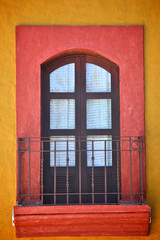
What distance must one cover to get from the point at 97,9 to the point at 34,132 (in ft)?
7.17

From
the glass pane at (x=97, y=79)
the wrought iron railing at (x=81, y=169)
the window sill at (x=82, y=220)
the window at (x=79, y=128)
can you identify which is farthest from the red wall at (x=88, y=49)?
Answer: the window sill at (x=82, y=220)

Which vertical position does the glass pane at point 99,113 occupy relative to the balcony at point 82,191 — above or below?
above

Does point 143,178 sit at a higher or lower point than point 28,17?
lower

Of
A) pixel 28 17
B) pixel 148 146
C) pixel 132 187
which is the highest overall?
pixel 28 17

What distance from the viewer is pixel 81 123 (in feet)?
17.0

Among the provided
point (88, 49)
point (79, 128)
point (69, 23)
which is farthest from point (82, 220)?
point (69, 23)

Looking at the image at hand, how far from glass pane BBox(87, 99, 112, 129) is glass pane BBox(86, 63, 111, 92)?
0.20m

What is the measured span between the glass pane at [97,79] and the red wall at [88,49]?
0.30m

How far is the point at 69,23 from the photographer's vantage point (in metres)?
5.03

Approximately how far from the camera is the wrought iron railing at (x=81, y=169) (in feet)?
15.6

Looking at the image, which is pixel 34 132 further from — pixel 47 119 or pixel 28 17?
pixel 28 17

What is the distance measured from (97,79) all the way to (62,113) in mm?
803

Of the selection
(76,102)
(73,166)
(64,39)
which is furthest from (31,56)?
(73,166)

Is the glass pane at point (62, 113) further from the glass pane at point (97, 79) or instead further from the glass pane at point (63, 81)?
the glass pane at point (97, 79)
